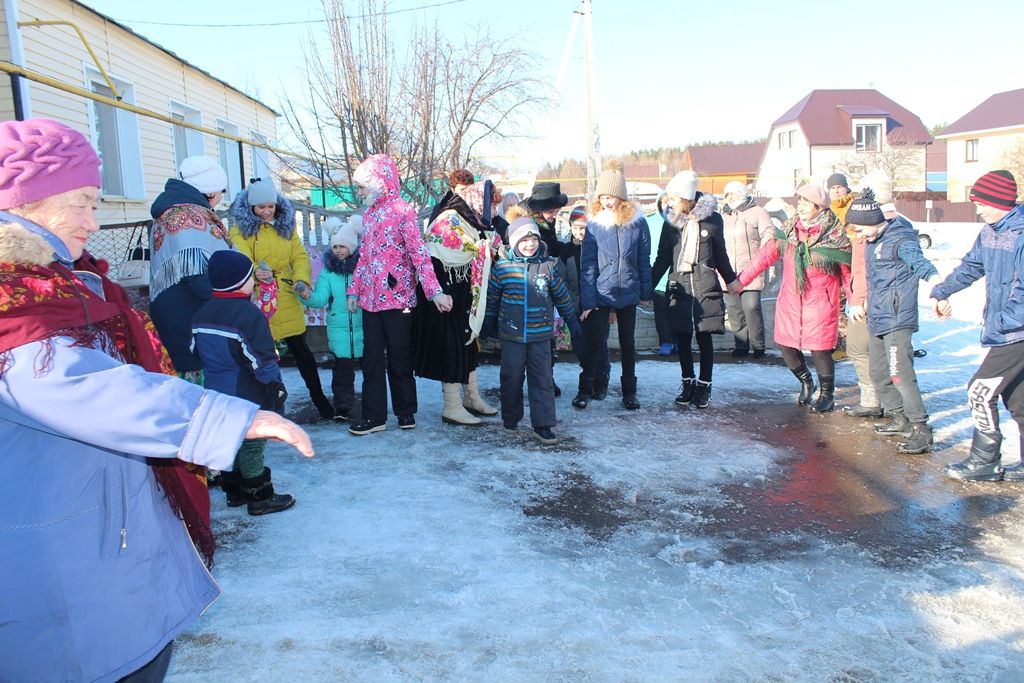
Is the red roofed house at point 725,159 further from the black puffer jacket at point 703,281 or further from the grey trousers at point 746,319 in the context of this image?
the black puffer jacket at point 703,281

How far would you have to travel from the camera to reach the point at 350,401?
615cm

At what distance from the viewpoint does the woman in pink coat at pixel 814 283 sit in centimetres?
604

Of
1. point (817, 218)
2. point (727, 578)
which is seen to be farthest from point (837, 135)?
point (727, 578)

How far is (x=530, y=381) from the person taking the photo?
18.4 ft

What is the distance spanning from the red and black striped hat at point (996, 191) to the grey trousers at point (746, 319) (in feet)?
12.5

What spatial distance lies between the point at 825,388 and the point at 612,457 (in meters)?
2.22

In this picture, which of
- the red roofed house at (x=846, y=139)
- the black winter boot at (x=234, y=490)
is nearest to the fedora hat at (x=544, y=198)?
the black winter boot at (x=234, y=490)

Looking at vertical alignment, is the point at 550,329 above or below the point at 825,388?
above

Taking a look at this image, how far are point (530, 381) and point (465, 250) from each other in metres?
1.09

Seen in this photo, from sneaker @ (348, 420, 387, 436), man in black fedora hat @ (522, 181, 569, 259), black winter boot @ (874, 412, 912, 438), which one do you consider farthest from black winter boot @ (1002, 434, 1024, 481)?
sneaker @ (348, 420, 387, 436)

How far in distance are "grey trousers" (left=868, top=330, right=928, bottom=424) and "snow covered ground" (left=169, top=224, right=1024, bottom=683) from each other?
309mm

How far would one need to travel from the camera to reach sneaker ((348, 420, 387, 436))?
5672 mm

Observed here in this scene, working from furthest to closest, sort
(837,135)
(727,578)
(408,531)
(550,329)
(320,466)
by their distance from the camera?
(837,135) < (550,329) < (320,466) < (408,531) < (727,578)

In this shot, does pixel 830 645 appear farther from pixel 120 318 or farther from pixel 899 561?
pixel 120 318
